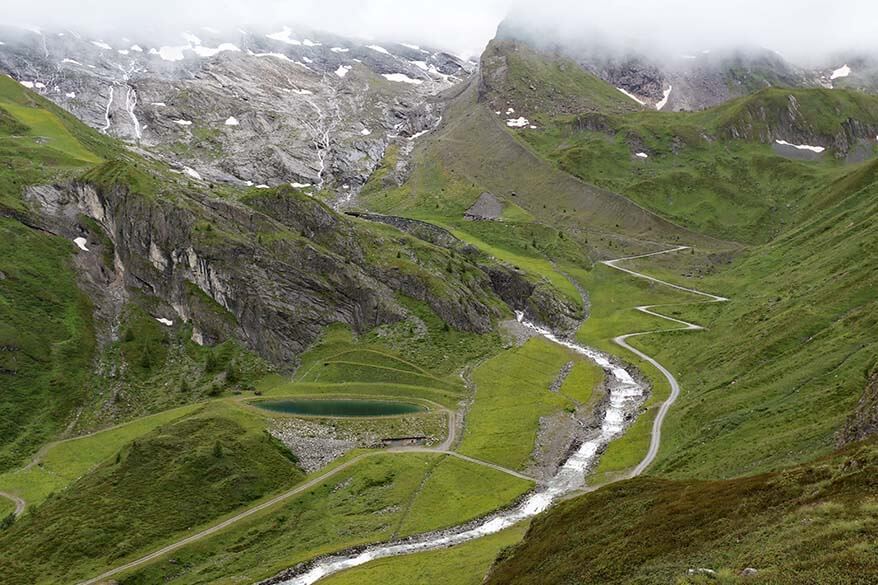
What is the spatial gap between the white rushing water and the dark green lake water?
111ft

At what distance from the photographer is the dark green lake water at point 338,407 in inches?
4577

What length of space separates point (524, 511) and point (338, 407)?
160ft

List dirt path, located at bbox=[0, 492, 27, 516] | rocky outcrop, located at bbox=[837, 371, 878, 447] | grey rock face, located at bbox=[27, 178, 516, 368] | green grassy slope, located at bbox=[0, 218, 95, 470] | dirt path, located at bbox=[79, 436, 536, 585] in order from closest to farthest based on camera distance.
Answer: rocky outcrop, located at bbox=[837, 371, 878, 447], dirt path, located at bbox=[79, 436, 536, 585], dirt path, located at bbox=[0, 492, 27, 516], green grassy slope, located at bbox=[0, 218, 95, 470], grey rock face, located at bbox=[27, 178, 516, 368]

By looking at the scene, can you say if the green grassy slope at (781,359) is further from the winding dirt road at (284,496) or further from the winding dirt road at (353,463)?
the winding dirt road at (284,496)

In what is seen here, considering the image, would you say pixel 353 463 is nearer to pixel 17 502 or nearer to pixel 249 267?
pixel 17 502

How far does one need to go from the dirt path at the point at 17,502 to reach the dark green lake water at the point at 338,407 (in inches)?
1542

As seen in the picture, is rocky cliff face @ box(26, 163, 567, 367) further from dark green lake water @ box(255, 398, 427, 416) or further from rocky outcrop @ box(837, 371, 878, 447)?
rocky outcrop @ box(837, 371, 878, 447)

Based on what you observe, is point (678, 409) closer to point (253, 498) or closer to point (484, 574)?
point (484, 574)

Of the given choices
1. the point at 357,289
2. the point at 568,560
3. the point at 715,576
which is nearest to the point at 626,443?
the point at 568,560

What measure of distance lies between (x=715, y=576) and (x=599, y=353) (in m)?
117

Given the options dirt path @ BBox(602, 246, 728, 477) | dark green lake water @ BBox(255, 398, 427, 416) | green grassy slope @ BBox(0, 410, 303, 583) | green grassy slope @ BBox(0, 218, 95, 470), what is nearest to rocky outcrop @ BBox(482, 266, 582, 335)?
dirt path @ BBox(602, 246, 728, 477)

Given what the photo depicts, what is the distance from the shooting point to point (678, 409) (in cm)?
9962

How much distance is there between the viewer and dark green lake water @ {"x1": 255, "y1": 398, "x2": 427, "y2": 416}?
116250 mm

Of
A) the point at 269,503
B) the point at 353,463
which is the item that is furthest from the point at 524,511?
the point at 269,503
